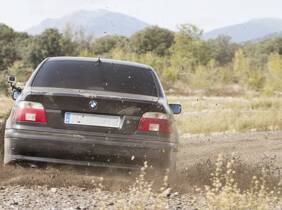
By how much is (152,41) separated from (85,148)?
10505cm

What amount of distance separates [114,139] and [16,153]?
1045 millimetres

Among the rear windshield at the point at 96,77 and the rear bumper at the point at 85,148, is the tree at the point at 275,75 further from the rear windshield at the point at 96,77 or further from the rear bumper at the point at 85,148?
the rear bumper at the point at 85,148

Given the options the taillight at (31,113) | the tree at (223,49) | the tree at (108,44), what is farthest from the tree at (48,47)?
the taillight at (31,113)

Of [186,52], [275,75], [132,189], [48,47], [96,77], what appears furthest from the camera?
[48,47]

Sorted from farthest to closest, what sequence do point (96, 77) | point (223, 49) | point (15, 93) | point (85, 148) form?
point (223, 49), point (15, 93), point (96, 77), point (85, 148)

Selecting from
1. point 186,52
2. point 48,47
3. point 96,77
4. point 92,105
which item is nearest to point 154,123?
point 92,105

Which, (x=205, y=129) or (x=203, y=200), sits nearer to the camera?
(x=203, y=200)

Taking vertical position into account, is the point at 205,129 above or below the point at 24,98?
below

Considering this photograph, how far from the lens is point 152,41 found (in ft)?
366

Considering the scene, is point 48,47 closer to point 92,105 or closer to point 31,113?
point 31,113

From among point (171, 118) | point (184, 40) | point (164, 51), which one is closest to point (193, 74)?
point (184, 40)

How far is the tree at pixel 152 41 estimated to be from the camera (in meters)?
108

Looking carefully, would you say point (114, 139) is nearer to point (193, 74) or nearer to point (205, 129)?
point (205, 129)

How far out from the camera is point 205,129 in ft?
78.2
